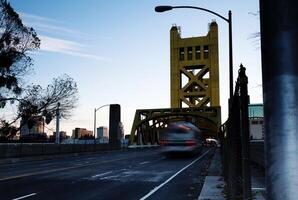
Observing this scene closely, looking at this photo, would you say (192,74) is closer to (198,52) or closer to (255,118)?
(198,52)

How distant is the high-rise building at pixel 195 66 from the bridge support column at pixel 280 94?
142632 millimetres

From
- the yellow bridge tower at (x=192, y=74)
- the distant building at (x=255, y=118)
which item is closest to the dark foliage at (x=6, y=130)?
the distant building at (x=255, y=118)

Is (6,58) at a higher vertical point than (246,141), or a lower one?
higher

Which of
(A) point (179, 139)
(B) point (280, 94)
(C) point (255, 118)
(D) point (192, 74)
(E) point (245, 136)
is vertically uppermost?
(D) point (192, 74)

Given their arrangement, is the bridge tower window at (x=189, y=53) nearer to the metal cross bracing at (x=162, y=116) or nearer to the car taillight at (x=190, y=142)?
the metal cross bracing at (x=162, y=116)

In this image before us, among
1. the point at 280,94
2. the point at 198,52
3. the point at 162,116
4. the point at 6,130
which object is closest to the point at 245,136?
the point at 280,94

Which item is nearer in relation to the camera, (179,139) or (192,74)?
(179,139)

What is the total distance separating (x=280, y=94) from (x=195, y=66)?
498ft

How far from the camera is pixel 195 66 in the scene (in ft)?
501

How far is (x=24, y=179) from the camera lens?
66.9 feet

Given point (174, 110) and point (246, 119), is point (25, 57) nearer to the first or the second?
point (246, 119)

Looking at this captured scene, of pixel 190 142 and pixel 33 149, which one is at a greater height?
pixel 190 142

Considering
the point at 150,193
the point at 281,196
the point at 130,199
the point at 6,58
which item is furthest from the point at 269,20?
the point at 6,58

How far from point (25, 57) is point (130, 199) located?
43027 mm
